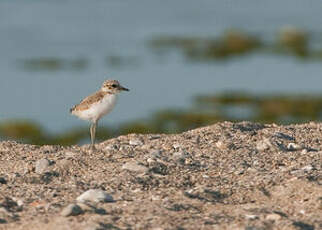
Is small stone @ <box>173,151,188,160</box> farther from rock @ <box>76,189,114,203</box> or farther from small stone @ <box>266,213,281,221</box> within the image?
small stone @ <box>266,213,281,221</box>

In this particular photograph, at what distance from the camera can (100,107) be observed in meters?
10.8

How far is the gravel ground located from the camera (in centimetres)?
767

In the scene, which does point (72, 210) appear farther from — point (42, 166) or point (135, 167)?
point (42, 166)

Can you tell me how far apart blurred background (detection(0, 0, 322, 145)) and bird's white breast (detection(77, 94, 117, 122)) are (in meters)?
8.59

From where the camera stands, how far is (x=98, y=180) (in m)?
8.78

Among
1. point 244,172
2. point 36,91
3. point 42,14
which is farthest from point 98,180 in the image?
point 42,14

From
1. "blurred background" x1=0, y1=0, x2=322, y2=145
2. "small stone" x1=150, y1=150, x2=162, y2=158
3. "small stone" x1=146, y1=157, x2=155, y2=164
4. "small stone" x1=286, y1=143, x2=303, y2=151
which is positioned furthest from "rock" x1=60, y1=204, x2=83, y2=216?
"blurred background" x1=0, y1=0, x2=322, y2=145

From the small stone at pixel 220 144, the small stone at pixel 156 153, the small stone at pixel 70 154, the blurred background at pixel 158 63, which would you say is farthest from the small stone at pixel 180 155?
the blurred background at pixel 158 63

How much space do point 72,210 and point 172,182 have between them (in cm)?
137

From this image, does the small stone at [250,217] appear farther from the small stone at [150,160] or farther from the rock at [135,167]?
the small stone at [150,160]

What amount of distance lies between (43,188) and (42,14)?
29967 mm

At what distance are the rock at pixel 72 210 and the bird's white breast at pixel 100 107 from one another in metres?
3.08

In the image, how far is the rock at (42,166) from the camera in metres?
9.17

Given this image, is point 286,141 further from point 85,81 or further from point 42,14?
point 42,14
